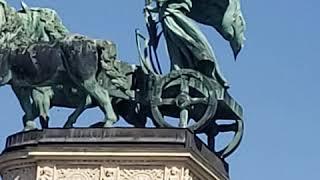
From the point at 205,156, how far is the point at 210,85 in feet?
4.37

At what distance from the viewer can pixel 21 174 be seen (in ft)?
87.7

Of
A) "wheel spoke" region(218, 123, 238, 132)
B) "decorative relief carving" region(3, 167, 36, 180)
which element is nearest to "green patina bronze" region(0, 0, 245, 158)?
"wheel spoke" region(218, 123, 238, 132)

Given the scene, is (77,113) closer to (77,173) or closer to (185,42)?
(77,173)

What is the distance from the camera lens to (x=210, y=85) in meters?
27.0

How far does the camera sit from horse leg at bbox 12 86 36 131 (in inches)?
1081

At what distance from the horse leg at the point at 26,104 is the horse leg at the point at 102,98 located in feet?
4.20

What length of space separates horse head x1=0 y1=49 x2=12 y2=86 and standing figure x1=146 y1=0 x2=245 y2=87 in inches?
111

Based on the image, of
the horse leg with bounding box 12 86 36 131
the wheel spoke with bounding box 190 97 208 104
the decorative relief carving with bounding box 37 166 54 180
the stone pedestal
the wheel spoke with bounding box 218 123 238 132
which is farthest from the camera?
the wheel spoke with bounding box 218 123 238 132

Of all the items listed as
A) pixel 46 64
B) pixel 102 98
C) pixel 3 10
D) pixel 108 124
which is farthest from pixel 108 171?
pixel 3 10

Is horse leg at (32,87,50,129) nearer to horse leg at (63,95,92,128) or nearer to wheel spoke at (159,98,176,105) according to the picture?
horse leg at (63,95,92,128)

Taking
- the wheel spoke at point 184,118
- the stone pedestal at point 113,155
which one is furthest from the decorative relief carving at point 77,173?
the wheel spoke at point 184,118

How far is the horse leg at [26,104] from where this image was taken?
2745cm

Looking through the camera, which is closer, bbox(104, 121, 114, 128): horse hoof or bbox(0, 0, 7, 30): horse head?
bbox(104, 121, 114, 128): horse hoof

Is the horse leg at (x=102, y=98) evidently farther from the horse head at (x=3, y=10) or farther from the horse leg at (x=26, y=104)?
the horse head at (x=3, y=10)
